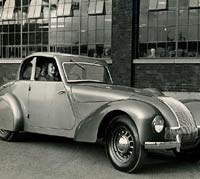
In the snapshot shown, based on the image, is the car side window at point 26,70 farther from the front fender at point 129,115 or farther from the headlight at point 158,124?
the headlight at point 158,124

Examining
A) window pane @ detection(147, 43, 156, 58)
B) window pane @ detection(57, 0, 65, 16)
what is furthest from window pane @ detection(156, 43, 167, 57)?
window pane @ detection(57, 0, 65, 16)

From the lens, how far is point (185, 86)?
42.5 ft

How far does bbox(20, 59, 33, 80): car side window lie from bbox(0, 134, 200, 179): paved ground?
126 cm

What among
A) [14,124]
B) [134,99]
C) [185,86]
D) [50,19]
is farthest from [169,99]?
[50,19]

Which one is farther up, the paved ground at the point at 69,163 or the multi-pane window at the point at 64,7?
the multi-pane window at the point at 64,7

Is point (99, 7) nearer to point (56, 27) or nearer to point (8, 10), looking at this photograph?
point (56, 27)

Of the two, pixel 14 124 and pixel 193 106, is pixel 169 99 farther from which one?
pixel 14 124

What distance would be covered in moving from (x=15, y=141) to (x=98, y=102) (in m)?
2.55

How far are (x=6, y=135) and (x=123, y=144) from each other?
124 inches

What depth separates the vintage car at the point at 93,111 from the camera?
5789 mm

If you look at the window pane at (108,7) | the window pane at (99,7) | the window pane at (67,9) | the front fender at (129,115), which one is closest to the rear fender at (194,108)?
the front fender at (129,115)

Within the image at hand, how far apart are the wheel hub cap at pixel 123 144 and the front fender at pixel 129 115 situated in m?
0.35

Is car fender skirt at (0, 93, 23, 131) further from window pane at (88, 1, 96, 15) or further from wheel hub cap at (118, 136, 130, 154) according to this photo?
window pane at (88, 1, 96, 15)

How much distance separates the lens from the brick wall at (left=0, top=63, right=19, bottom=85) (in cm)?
1672
